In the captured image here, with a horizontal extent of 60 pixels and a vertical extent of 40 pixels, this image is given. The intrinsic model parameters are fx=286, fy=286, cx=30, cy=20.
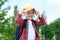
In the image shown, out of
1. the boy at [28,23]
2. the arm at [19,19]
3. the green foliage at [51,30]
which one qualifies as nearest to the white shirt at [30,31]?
the boy at [28,23]

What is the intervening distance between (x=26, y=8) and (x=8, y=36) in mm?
13212

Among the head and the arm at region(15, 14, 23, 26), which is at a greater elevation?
the head

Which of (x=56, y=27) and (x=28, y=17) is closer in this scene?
(x=28, y=17)

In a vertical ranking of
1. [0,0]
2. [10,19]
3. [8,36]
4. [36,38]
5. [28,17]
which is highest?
[0,0]

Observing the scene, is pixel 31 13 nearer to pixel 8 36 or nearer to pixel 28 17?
pixel 28 17

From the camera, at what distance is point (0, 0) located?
63.7 feet

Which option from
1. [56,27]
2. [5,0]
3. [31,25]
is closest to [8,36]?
[5,0]

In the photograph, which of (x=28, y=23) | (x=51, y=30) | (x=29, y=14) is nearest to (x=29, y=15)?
(x=29, y=14)

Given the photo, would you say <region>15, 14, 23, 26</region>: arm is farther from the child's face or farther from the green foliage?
the green foliage

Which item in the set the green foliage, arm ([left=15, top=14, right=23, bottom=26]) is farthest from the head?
the green foliage

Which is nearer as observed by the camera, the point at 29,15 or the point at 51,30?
the point at 29,15

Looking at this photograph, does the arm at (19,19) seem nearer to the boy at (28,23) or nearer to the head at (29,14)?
the boy at (28,23)

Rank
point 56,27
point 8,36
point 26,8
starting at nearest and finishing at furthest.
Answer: point 26,8 < point 8,36 < point 56,27

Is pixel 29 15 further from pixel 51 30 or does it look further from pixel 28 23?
pixel 51 30
